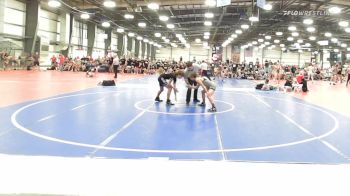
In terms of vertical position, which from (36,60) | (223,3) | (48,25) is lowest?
(36,60)

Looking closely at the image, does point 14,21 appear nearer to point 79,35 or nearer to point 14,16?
point 14,16

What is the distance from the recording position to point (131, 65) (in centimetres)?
3394

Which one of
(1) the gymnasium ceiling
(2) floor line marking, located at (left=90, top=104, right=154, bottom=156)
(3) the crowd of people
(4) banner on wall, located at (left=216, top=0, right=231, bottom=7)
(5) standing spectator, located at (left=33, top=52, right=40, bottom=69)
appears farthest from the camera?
(5) standing spectator, located at (left=33, top=52, right=40, bottom=69)

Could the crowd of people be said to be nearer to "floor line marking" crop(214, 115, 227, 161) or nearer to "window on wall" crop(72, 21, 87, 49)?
"window on wall" crop(72, 21, 87, 49)

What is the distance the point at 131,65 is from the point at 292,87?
17552mm

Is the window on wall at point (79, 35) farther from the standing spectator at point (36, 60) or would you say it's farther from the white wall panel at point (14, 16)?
the white wall panel at point (14, 16)

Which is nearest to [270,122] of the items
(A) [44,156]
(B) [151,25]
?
(A) [44,156]

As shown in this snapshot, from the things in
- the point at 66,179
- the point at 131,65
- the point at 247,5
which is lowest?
the point at 66,179

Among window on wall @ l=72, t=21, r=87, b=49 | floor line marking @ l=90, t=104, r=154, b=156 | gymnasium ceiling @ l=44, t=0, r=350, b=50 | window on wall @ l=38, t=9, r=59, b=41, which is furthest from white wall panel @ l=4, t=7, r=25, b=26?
floor line marking @ l=90, t=104, r=154, b=156

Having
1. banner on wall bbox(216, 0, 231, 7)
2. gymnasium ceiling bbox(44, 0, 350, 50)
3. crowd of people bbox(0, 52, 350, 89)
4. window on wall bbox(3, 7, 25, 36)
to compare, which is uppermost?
gymnasium ceiling bbox(44, 0, 350, 50)

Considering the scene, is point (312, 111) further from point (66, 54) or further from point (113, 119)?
point (66, 54)

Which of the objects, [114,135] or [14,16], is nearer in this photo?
[114,135]

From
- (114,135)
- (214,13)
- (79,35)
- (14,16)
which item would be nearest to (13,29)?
(14,16)

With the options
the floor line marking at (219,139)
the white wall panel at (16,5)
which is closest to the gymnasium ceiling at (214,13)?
the white wall panel at (16,5)
